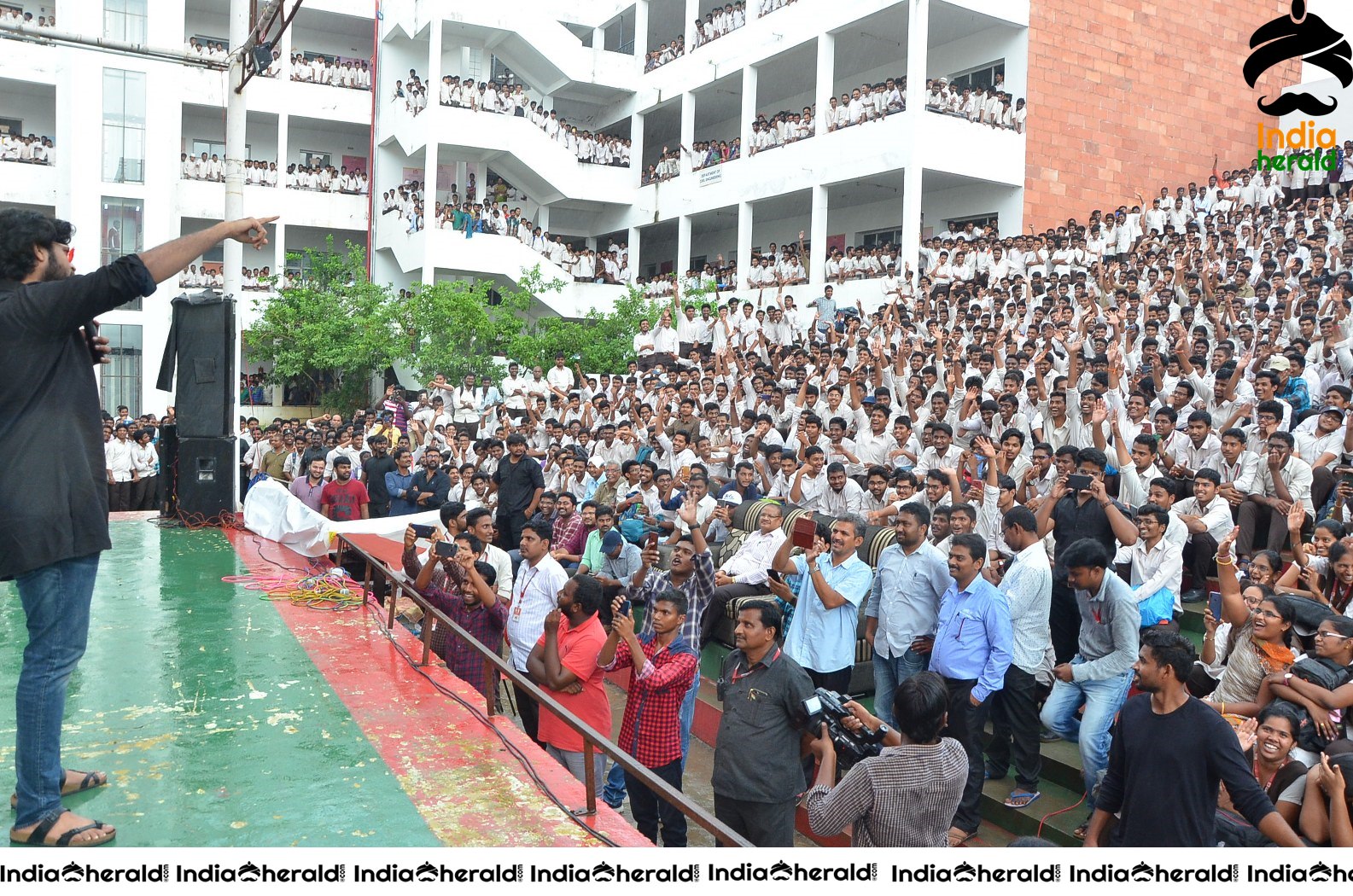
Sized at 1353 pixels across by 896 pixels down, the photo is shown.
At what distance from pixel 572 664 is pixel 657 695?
0.56 metres

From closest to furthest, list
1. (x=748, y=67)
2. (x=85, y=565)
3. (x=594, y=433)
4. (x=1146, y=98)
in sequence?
(x=85, y=565) < (x=594, y=433) < (x=1146, y=98) < (x=748, y=67)

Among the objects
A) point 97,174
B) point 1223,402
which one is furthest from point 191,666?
point 97,174

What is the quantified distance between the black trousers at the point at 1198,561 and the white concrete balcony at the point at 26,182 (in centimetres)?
2701

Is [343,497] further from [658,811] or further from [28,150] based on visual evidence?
[28,150]

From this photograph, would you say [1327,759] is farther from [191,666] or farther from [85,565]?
[191,666]

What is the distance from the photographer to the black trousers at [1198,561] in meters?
Result: 7.95

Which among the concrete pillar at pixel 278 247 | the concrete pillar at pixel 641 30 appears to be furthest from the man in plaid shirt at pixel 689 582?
the concrete pillar at pixel 641 30

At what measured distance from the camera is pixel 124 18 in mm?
25016

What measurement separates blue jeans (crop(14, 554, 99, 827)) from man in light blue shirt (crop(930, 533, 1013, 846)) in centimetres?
443

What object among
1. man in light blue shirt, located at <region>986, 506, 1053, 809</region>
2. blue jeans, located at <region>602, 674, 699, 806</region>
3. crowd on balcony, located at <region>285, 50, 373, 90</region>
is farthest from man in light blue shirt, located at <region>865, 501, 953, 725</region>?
crowd on balcony, located at <region>285, 50, 373, 90</region>

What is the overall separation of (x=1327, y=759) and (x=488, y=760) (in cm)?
352

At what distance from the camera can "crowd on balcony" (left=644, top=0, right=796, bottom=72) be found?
83.5 feet

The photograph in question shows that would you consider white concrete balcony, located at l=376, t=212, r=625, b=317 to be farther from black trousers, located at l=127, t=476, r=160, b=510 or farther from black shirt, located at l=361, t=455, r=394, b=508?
black shirt, located at l=361, t=455, r=394, b=508

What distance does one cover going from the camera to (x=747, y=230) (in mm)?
25672
